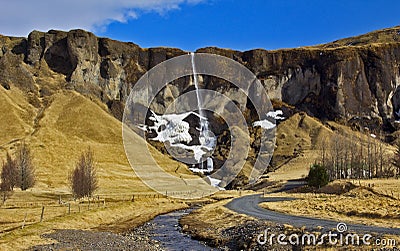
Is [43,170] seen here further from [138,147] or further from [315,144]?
[315,144]

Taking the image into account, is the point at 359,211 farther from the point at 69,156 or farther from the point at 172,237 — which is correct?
the point at 69,156

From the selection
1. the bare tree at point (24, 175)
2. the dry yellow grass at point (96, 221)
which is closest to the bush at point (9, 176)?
the bare tree at point (24, 175)

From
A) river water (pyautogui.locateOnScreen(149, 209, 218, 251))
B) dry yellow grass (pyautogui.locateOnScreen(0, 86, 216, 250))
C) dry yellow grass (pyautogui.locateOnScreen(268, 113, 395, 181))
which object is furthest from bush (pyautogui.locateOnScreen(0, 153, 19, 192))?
dry yellow grass (pyautogui.locateOnScreen(268, 113, 395, 181))

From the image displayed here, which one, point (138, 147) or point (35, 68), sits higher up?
point (35, 68)

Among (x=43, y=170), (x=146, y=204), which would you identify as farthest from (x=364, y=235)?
(x=43, y=170)

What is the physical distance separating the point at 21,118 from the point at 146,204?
325ft

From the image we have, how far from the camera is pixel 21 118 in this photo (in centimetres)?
15700

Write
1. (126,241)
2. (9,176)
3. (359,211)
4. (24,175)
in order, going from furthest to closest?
(24,175) < (9,176) < (359,211) < (126,241)

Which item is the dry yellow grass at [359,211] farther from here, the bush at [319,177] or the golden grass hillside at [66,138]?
the golden grass hillside at [66,138]

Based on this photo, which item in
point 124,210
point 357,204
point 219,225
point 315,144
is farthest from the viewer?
point 315,144


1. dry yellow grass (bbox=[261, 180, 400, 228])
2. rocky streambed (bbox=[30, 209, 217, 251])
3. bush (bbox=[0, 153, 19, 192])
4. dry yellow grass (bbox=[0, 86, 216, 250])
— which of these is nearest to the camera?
rocky streambed (bbox=[30, 209, 217, 251])

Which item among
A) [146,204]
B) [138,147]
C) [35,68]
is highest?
[35,68]

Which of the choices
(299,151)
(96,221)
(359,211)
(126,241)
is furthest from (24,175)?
(299,151)

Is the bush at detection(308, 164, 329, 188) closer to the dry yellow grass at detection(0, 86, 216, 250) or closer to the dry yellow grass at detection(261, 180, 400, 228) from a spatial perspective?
the dry yellow grass at detection(0, 86, 216, 250)
